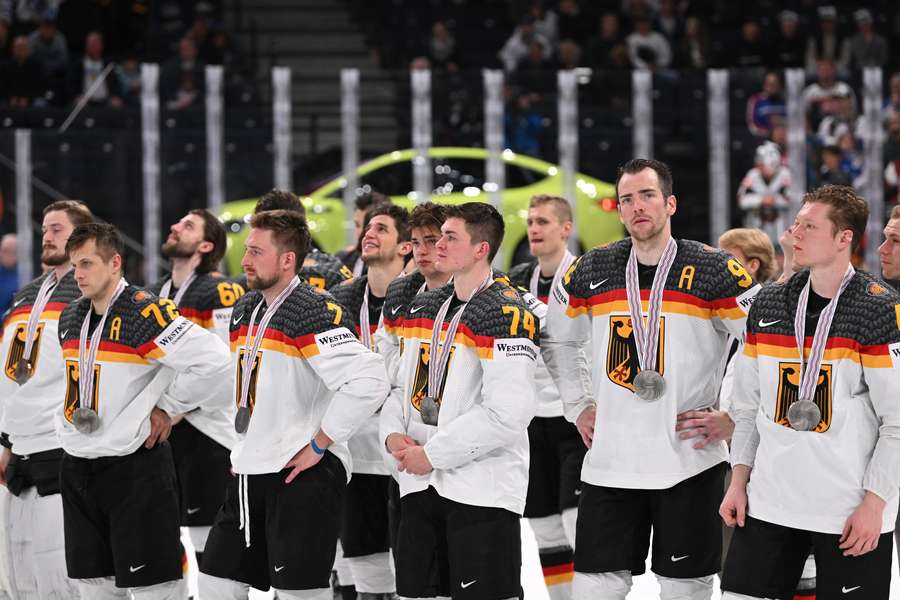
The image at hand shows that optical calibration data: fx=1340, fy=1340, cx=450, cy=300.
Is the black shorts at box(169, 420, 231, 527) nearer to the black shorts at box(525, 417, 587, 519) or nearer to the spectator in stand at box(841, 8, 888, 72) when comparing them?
the black shorts at box(525, 417, 587, 519)

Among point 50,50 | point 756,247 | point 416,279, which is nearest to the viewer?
point 416,279

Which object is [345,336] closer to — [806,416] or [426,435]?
[426,435]

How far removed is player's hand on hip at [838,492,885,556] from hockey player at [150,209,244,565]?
9.19 ft

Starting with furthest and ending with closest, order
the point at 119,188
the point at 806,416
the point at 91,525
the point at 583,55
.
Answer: the point at 583,55
the point at 119,188
the point at 91,525
the point at 806,416

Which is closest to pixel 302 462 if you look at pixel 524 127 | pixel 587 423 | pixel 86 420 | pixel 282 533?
pixel 282 533

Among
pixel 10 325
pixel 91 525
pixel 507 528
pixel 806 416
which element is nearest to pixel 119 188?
pixel 10 325

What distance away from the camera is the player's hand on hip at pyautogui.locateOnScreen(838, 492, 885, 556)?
Result: 11.1 feet

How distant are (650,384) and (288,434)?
1.10 m

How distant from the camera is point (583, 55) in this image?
43.1 ft

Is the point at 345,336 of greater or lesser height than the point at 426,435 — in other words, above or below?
above

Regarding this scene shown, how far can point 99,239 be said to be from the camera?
442 centimetres

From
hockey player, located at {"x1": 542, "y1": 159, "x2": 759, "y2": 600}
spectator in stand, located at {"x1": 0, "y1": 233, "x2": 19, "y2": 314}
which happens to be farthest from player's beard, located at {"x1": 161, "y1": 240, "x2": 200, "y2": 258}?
spectator in stand, located at {"x1": 0, "y1": 233, "x2": 19, "y2": 314}

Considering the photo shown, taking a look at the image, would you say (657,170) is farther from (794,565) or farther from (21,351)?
(21,351)

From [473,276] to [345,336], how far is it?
17.0 inches
